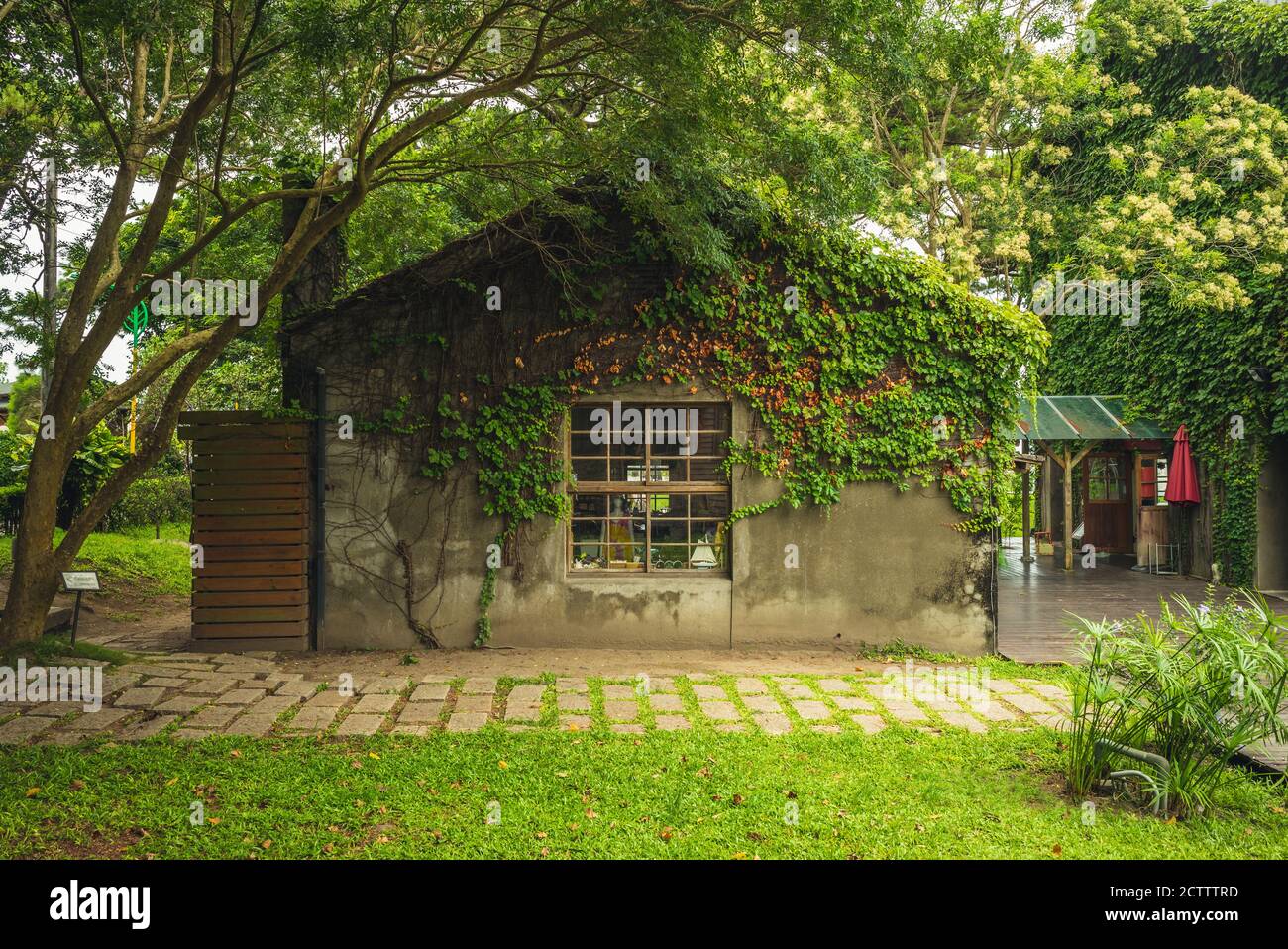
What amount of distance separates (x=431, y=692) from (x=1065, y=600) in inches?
364

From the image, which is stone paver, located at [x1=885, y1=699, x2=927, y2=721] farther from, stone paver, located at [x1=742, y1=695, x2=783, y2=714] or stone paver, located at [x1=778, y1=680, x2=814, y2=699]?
stone paver, located at [x1=742, y1=695, x2=783, y2=714]

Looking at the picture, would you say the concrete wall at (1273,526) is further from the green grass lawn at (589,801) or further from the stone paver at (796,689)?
the green grass lawn at (589,801)

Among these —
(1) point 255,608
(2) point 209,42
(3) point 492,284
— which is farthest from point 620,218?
(1) point 255,608

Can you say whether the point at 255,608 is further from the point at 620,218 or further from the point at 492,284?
the point at 620,218

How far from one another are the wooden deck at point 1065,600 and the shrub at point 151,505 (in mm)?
13235

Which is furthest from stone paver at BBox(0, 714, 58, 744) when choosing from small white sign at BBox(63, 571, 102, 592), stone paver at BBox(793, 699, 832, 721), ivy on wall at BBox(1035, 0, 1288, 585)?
ivy on wall at BBox(1035, 0, 1288, 585)

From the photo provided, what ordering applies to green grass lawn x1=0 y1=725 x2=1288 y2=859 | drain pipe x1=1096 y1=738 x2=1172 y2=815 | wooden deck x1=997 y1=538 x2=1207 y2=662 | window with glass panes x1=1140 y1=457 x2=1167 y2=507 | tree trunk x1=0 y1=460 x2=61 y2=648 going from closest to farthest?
green grass lawn x1=0 y1=725 x2=1288 y2=859
drain pipe x1=1096 y1=738 x2=1172 y2=815
tree trunk x1=0 y1=460 x2=61 y2=648
wooden deck x1=997 y1=538 x2=1207 y2=662
window with glass panes x1=1140 y1=457 x2=1167 y2=507

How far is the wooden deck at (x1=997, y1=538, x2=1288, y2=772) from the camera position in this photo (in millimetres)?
8805

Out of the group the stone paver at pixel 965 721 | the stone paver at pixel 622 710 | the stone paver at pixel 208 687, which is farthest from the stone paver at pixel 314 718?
the stone paver at pixel 965 721

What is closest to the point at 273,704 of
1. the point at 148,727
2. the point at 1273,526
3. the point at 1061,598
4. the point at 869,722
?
the point at 148,727

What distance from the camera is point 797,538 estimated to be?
9102 millimetres

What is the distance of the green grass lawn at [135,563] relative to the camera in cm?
1263

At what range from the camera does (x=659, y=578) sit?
907 cm

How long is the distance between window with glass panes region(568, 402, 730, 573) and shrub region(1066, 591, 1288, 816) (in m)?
4.59
